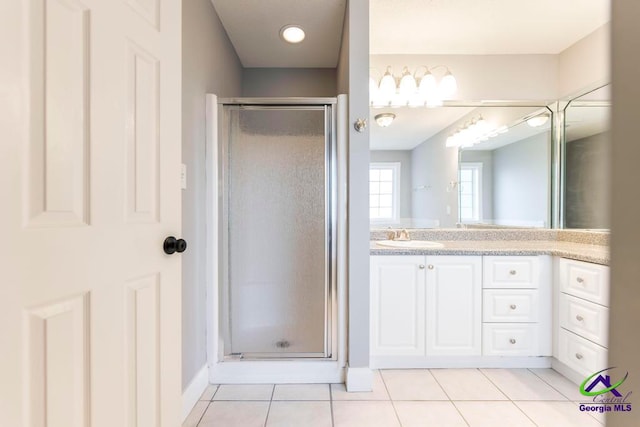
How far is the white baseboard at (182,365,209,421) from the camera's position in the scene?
1.53m

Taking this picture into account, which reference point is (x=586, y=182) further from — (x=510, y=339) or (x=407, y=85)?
(x=407, y=85)

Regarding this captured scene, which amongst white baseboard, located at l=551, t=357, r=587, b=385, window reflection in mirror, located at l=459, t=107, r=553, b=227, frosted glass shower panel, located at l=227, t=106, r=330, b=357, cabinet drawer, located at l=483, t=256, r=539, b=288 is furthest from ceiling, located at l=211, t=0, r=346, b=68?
white baseboard, located at l=551, t=357, r=587, b=385

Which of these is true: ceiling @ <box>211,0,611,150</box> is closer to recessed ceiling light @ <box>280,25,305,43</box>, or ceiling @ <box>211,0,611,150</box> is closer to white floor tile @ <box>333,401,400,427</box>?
recessed ceiling light @ <box>280,25,305,43</box>

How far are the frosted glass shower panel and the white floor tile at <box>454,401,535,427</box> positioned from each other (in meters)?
0.88

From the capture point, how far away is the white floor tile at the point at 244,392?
5.62 feet

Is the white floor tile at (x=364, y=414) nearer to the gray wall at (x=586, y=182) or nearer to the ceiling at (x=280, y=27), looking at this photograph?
the gray wall at (x=586, y=182)

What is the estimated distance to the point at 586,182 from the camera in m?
2.31

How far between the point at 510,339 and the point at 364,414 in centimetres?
119

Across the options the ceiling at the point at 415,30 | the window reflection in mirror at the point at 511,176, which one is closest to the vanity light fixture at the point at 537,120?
the window reflection in mirror at the point at 511,176

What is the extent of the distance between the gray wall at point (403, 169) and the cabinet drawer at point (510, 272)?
2.48ft
